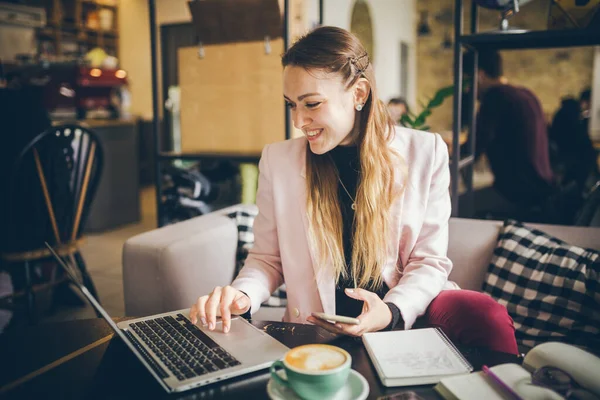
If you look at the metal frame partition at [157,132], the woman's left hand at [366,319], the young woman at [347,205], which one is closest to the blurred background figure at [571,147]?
the metal frame partition at [157,132]

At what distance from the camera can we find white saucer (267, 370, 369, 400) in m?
0.71

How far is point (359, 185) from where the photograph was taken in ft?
4.27

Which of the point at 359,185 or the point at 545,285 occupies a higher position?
the point at 359,185

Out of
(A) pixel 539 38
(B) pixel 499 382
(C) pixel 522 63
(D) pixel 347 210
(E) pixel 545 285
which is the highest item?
(C) pixel 522 63

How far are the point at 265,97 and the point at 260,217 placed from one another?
36.7 inches

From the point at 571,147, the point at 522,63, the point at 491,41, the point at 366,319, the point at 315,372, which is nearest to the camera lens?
the point at 315,372

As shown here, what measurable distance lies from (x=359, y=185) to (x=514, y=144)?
1.78m

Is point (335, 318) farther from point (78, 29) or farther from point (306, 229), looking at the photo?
point (78, 29)

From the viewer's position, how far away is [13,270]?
8.04 ft

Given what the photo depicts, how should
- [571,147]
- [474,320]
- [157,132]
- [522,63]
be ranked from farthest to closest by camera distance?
1. [522,63]
2. [571,147]
3. [157,132]
4. [474,320]

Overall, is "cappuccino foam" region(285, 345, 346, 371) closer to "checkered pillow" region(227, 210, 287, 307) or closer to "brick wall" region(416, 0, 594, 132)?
"checkered pillow" region(227, 210, 287, 307)

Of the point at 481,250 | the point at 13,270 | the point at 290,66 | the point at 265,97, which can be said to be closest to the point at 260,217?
the point at 290,66

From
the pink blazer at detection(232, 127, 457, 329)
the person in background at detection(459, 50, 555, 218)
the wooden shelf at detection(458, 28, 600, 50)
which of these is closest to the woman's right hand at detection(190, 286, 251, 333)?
the pink blazer at detection(232, 127, 457, 329)

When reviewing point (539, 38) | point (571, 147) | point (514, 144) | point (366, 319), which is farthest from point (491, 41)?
point (571, 147)
